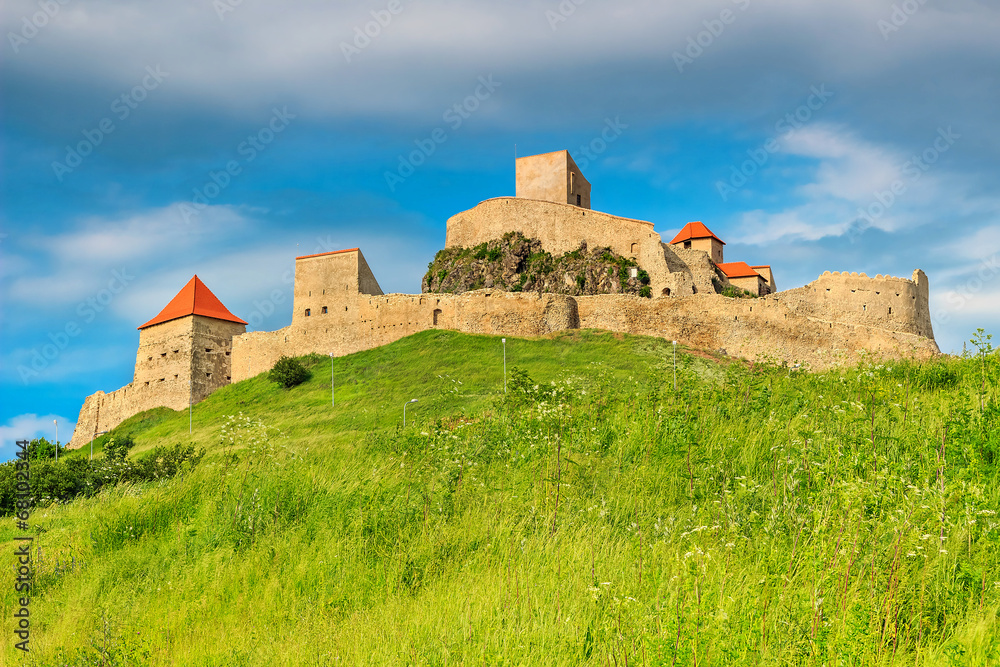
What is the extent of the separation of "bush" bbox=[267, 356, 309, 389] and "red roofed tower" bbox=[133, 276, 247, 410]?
25.1ft

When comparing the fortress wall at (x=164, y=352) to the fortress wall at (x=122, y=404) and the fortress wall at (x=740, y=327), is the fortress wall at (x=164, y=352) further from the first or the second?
the fortress wall at (x=740, y=327)

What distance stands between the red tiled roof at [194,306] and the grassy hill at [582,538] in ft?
155

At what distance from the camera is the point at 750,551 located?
20.7 feet

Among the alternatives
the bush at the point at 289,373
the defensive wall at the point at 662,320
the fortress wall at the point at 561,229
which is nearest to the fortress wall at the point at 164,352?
the defensive wall at the point at 662,320

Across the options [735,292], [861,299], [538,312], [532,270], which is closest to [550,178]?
[532,270]

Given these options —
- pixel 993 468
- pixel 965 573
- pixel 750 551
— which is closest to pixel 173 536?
pixel 750 551

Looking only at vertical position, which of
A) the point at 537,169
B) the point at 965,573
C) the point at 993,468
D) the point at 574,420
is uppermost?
the point at 537,169

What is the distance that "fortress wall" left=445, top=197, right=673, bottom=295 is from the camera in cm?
5547

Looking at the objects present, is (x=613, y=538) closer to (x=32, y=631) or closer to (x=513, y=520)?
(x=513, y=520)

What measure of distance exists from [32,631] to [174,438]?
3725 cm

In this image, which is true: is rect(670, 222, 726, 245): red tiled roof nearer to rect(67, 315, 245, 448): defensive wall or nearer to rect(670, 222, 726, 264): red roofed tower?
rect(670, 222, 726, 264): red roofed tower

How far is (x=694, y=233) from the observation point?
69.6 metres

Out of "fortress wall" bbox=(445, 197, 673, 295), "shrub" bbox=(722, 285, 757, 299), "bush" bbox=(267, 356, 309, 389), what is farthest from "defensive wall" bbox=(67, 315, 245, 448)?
"shrub" bbox=(722, 285, 757, 299)

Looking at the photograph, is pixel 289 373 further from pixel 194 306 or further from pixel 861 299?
pixel 861 299
